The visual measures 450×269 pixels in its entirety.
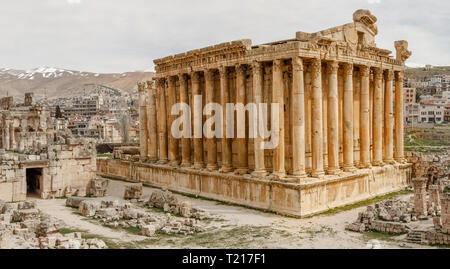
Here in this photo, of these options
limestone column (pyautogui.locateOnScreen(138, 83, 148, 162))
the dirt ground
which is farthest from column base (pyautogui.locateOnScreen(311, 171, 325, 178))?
limestone column (pyautogui.locateOnScreen(138, 83, 148, 162))

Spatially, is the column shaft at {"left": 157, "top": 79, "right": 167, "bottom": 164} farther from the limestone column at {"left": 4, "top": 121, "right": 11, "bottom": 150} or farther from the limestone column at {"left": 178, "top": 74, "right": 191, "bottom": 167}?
the limestone column at {"left": 4, "top": 121, "right": 11, "bottom": 150}

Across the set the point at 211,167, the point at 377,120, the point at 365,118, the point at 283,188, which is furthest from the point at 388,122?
the point at 211,167

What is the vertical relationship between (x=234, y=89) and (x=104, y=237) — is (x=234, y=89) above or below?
above

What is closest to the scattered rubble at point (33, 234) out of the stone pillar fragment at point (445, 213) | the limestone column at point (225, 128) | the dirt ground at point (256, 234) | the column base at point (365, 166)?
the dirt ground at point (256, 234)

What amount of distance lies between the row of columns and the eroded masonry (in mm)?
55

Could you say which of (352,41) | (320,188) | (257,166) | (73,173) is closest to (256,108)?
(257,166)

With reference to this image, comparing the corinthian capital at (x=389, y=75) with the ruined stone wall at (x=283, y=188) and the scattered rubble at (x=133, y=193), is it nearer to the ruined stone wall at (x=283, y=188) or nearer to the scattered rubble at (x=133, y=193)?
the ruined stone wall at (x=283, y=188)

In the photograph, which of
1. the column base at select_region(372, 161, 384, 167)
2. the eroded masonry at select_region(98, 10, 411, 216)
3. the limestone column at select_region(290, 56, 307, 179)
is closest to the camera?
the limestone column at select_region(290, 56, 307, 179)

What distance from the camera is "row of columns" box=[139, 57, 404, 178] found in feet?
67.3

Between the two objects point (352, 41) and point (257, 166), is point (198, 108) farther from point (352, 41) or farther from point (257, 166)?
point (352, 41)

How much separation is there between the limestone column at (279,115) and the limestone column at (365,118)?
5896 mm

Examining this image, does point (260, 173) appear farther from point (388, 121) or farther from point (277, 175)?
point (388, 121)

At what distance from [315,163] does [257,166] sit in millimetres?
2934

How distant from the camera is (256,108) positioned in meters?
21.8
